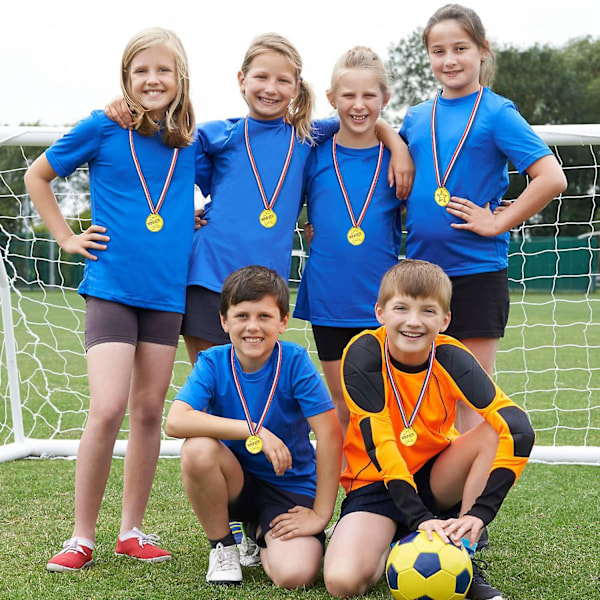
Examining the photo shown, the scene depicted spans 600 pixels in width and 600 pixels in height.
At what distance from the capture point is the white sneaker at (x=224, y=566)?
2354 mm

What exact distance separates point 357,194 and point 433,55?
562 mm

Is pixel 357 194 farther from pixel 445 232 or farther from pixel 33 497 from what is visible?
pixel 33 497

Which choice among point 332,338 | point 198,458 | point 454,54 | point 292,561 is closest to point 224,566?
point 292,561

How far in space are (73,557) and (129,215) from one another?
44.1 inches

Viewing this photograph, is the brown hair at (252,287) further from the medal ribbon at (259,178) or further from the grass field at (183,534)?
the grass field at (183,534)

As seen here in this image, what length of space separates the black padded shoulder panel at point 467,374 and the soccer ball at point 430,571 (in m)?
0.44

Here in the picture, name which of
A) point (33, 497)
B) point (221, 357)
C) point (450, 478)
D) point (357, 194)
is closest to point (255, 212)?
point (357, 194)

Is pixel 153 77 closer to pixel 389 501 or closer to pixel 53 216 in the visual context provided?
pixel 53 216

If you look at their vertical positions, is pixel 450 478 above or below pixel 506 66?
below

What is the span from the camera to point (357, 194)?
9.36ft

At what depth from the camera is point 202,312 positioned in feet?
9.02

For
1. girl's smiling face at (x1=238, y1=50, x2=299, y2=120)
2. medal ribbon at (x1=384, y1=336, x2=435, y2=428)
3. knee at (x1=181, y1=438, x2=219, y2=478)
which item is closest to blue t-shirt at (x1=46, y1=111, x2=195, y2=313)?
girl's smiling face at (x1=238, y1=50, x2=299, y2=120)

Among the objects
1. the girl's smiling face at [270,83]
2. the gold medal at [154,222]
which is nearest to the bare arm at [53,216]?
the gold medal at [154,222]

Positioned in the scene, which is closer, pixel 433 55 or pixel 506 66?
pixel 433 55
